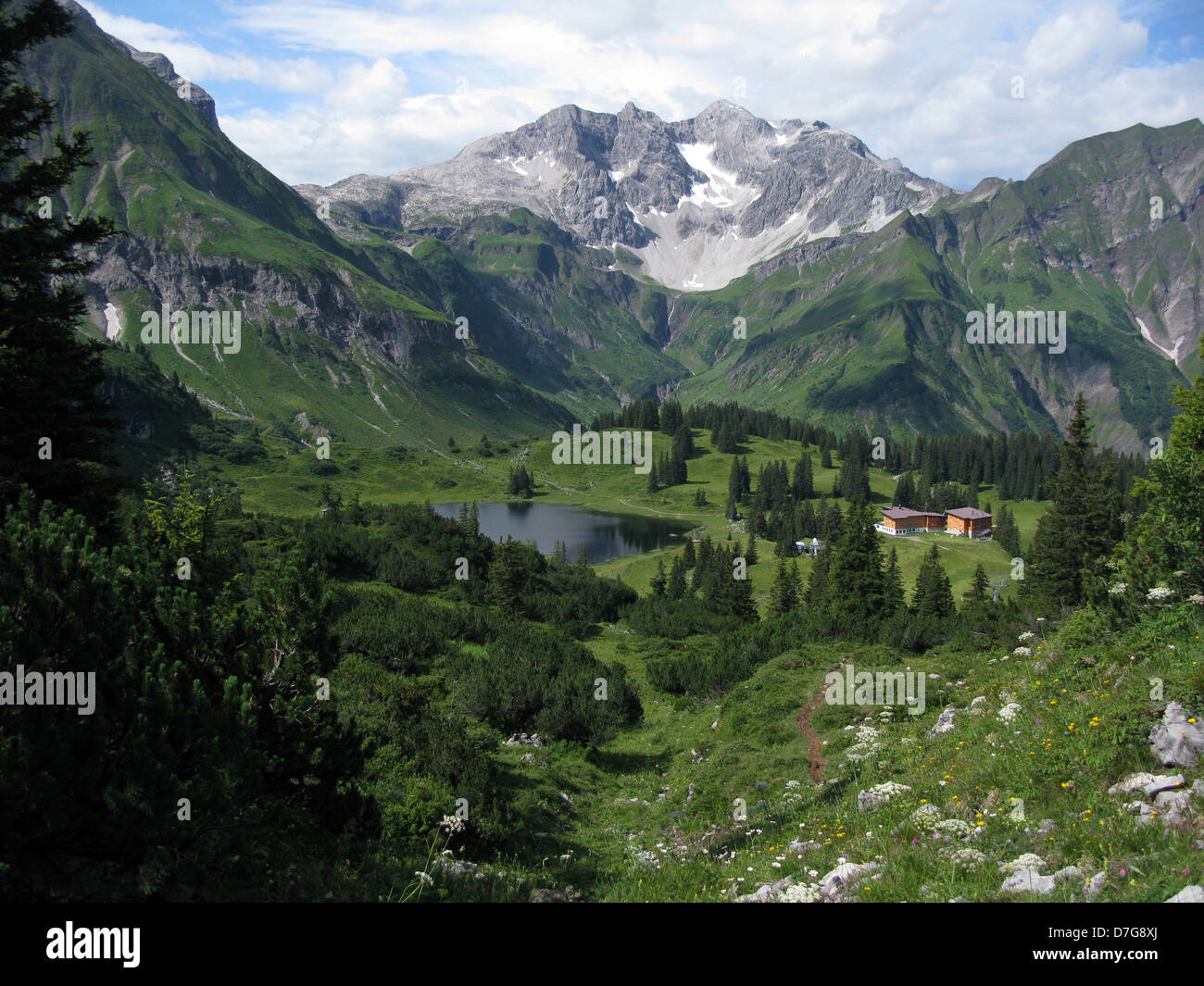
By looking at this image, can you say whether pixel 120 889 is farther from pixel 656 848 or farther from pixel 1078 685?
pixel 1078 685

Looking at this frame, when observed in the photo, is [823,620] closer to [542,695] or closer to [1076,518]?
[1076,518]

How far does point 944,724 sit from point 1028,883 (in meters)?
10.1

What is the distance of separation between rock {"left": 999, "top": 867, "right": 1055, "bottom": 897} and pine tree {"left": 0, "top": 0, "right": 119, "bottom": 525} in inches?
863

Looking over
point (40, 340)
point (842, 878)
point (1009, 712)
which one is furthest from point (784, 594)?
point (40, 340)

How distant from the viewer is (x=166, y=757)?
8680mm

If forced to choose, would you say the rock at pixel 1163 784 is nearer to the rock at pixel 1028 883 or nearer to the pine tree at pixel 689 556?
the rock at pixel 1028 883

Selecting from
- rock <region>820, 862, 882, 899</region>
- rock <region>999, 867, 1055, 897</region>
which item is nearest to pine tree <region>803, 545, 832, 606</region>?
rock <region>820, 862, 882, 899</region>

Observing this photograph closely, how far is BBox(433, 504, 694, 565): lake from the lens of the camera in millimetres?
155125

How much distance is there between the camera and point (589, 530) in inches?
6939

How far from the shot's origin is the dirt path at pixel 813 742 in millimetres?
20547

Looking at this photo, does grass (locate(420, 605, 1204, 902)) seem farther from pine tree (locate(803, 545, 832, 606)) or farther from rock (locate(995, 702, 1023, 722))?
pine tree (locate(803, 545, 832, 606))

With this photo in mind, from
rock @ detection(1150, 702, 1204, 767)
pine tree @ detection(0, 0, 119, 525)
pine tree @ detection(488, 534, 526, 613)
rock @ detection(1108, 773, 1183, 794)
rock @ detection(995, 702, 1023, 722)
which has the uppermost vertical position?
pine tree @ detection(0, 0, 119, 525)
